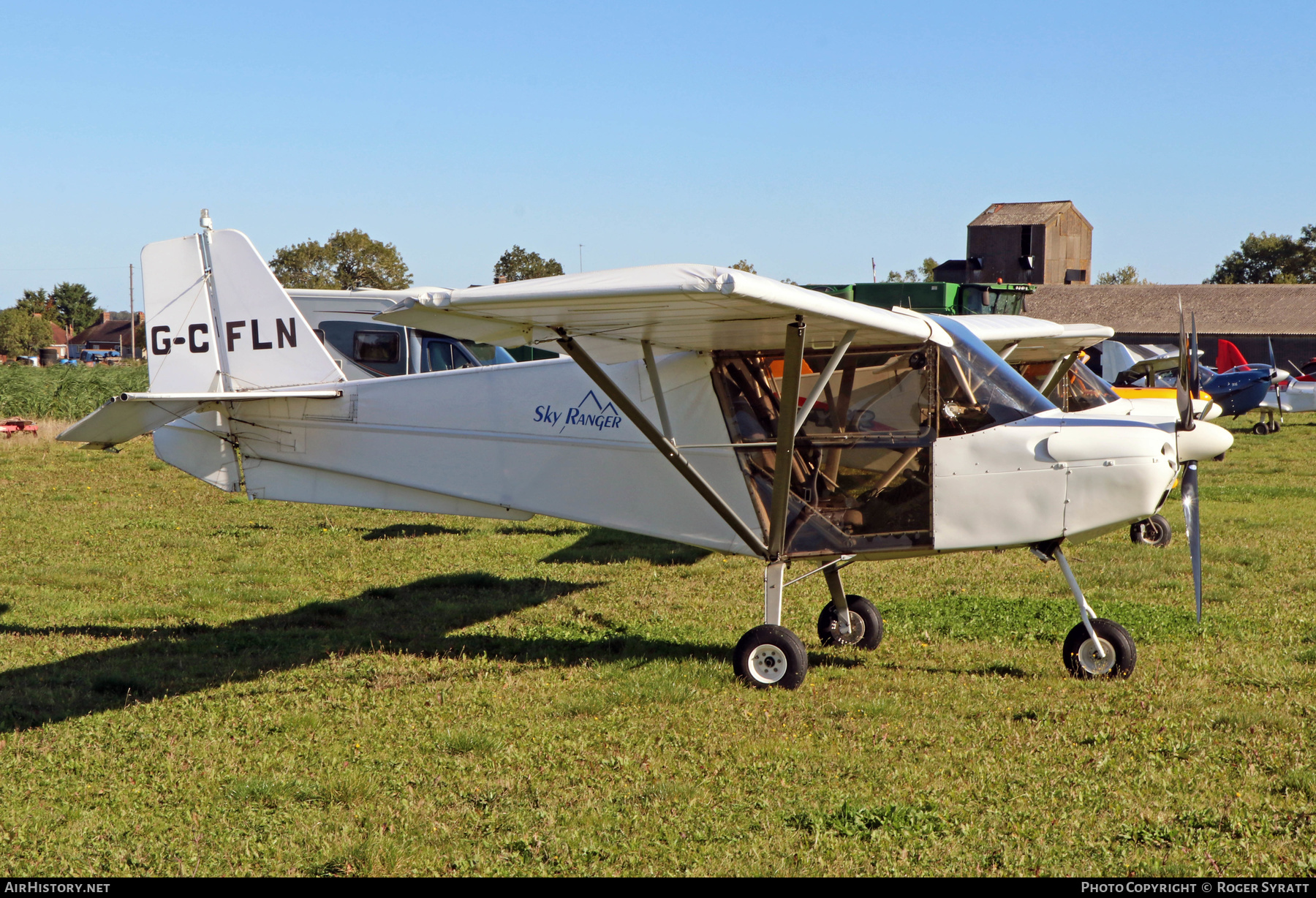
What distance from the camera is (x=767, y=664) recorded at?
6.27m

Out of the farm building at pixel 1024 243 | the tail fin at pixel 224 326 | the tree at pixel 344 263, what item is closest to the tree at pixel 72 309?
the tree at pixel 344 263

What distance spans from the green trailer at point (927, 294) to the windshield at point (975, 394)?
40.2ft

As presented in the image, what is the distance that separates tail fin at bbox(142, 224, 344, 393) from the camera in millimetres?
8109

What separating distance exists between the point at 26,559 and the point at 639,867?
932 cm

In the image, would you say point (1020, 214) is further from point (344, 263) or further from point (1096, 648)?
point (1096, 648)

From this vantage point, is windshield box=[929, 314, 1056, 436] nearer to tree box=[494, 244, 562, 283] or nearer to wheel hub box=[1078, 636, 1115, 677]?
wheel hub box=[1078, 636, 1115, 677]

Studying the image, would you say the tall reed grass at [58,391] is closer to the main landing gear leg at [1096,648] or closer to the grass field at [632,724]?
the grass field at [632,724]

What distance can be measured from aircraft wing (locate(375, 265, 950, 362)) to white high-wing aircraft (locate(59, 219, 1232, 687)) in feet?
0.07

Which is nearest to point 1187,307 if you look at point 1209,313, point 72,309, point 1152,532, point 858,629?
point 1209,313

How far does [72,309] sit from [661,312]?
518ft

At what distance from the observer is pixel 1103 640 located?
6.35 m

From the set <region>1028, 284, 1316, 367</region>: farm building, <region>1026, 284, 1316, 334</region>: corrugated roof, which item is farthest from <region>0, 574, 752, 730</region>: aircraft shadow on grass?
<region>1026, 284, 1316, 334</region>: corrugated roof
